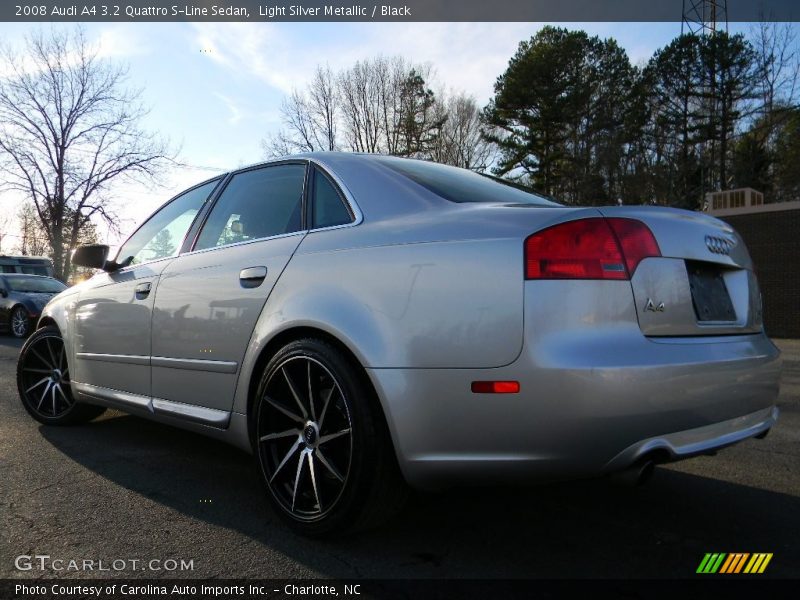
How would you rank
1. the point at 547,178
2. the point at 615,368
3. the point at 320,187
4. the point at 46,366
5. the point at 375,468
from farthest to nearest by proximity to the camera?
the point at 547,178 < the point at 46,366 < the point at 320,187 < the point at 375,468 < the point at 615,368

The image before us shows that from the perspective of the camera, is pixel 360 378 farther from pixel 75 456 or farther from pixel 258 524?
pixel 75 456

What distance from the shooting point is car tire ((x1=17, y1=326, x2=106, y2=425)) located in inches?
169

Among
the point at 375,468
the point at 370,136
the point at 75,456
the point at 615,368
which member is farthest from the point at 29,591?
the point at 370,136

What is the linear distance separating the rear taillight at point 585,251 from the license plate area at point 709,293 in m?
0.29

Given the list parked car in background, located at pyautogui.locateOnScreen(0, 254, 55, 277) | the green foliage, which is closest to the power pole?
the green foliage

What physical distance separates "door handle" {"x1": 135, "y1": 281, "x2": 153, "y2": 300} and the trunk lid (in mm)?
2495

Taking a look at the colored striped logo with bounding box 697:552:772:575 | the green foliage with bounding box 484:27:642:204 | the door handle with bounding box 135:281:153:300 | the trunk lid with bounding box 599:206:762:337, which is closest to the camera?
the trunk lid with bounding box 599:206:762:337

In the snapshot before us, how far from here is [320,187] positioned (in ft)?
9.34

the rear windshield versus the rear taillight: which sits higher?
the rear windshield

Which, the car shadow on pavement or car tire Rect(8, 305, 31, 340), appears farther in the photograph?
car tire Rect(8, 305, 31, 340)

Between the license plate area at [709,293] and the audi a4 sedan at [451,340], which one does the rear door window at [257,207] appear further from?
the license plate area at [709,293]

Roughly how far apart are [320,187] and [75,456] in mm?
2230

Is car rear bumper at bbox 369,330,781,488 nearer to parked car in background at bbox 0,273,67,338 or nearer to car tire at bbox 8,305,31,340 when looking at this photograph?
parked car in background at bbox 0,273,67,338

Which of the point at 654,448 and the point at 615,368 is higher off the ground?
the point at 615,368
